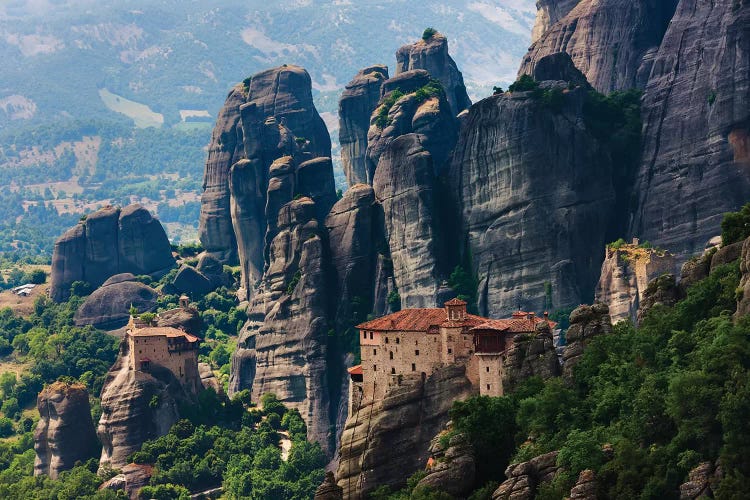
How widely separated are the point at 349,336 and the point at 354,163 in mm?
36364

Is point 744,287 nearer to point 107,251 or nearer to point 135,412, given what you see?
point 135,412

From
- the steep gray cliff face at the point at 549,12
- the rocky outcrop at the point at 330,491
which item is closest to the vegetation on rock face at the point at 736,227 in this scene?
the rocky outcrop at the point at 330,491

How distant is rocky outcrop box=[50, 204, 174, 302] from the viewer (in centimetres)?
18338

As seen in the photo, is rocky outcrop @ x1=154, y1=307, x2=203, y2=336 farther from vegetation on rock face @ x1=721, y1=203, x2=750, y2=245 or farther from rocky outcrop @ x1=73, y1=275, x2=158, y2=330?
vegetation on rock face @ x1=721, y1=203, x2=750, y2=245

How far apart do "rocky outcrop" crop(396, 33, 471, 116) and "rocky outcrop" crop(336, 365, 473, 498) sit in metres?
74.7

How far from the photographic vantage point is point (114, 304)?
17338 centimetres

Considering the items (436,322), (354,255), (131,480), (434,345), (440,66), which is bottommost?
(131,480)

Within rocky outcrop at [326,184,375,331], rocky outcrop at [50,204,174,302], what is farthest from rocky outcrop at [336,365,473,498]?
rocky outcrop at [50,204,174,302]

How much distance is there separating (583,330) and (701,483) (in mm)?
20626

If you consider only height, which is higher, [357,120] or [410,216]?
[357,120]

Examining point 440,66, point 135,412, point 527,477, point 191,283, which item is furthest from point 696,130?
point 191,283

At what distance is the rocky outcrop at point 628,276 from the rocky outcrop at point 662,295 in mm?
23117

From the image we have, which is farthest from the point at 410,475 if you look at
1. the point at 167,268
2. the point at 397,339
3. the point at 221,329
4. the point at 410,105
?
the point at 167,268

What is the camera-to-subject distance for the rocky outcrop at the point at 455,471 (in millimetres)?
93250
